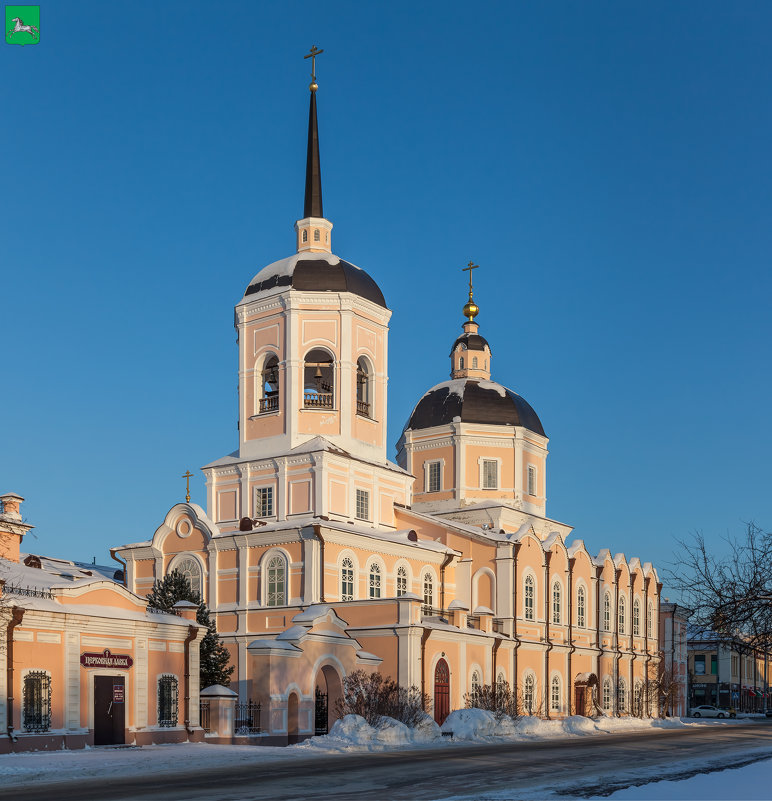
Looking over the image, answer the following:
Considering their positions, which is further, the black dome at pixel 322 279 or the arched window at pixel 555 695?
the arched window at pixel 555 695

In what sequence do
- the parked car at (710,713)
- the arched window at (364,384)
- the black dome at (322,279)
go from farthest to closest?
the parked car at (710,713)
the arched window at (364,384)
the black dome at (322,279)

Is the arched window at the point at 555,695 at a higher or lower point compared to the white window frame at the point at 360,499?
lower

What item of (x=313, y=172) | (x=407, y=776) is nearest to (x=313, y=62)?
(x=313, y=172)

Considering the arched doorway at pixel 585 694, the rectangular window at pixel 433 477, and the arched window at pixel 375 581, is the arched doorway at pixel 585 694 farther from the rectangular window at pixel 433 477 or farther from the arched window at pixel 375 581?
the arched window at pixel 375 581

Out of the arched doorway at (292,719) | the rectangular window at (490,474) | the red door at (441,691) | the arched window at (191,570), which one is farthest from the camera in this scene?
the rectangular window at (490,474)

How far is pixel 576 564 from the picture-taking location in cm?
5356

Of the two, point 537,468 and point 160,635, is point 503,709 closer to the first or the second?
point 160,635

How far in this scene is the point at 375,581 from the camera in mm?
42156

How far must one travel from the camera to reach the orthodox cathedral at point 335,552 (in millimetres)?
37844

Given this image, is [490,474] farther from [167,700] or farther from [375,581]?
[167,700]

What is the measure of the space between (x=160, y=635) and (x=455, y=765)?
11.0 meters

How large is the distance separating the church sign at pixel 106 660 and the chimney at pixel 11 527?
8.87m

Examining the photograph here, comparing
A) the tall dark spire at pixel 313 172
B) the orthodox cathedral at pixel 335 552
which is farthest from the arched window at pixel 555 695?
the tall dark spire at pixel 313 172

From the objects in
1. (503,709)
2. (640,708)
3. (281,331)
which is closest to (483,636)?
(503,709)
